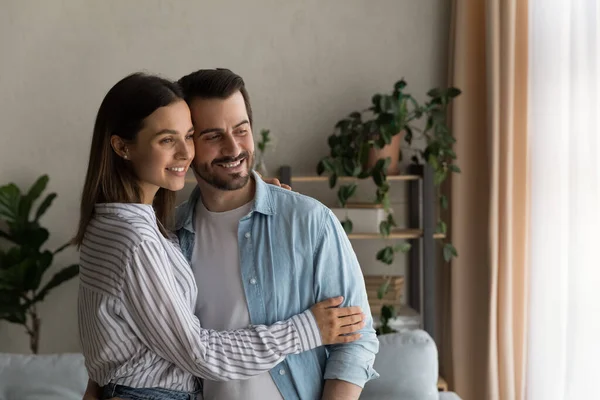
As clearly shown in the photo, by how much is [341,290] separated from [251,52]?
2.32 metres

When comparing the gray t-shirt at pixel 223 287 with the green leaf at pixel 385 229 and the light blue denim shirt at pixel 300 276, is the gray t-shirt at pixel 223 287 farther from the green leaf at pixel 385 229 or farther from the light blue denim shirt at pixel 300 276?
the green leaf at pixel 385 229

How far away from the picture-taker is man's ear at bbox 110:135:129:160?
168cm

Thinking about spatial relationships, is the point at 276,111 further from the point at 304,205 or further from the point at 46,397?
the point at 304,205

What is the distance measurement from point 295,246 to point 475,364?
2.23 m

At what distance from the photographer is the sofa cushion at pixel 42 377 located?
283cm

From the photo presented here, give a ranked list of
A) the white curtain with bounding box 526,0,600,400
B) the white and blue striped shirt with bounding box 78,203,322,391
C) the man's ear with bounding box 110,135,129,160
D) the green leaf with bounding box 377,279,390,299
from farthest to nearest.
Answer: the green leaf with bounding box 377,279,390,299
the white curtain with bounding box 526,0,600,400
the man's ear with bounding box 110,135,129,160
the white and blue striped shirt with bounding box 78,203,322,391

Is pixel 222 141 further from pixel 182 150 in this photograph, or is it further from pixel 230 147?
pixel 182 150

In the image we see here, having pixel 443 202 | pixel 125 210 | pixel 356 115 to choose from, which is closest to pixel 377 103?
pixel 356 115

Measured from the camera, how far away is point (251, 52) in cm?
389

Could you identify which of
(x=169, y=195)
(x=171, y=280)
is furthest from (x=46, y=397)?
(x=171, y=280)

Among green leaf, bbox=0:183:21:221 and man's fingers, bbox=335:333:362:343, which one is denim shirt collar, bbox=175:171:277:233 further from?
green leaf, bbox=0:183:21:221

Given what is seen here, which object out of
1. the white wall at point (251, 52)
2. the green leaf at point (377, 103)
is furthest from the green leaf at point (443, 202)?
the white wall at point (251, 52)

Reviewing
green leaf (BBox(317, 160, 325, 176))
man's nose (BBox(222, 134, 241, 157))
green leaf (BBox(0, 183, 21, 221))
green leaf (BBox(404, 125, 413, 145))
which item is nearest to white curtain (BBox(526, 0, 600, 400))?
green leaf (BBox(404, 125, 413, 145))

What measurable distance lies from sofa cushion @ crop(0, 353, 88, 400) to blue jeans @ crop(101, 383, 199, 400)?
1.23m
